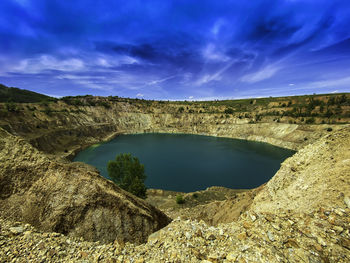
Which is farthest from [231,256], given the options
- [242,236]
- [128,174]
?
[128,174]

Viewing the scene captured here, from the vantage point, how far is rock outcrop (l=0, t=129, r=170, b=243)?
5.82 metres

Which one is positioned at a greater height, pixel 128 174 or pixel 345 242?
pixel 345 242

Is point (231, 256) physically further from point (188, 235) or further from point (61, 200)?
point (61, 200)

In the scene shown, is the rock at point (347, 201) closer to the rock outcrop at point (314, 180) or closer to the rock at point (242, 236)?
the rock outcrop at point (314, 180)

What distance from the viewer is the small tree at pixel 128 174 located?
19.0m

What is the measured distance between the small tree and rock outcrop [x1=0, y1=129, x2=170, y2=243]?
1226cm

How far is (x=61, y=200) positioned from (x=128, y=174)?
48.2 feet

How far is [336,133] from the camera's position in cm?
952

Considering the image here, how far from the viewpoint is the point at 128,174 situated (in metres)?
20.6

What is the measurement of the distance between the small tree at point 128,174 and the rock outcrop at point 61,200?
40.2 ft

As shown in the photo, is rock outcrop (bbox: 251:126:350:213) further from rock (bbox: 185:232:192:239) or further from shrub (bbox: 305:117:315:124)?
shrub (bbox: 305:117:315:124)

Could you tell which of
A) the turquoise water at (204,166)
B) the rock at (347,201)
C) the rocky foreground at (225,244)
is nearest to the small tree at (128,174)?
the turquoise water at (204,166)

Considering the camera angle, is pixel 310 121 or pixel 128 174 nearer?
pixel 128 174

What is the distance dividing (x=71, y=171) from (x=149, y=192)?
18.7 meters
